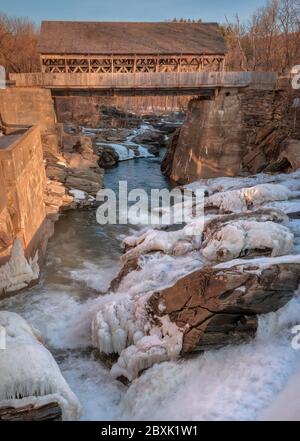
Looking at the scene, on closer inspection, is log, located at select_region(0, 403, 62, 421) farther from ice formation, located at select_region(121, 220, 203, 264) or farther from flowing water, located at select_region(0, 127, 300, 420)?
ice formation, located at select_region(121, 220, 203, 264)

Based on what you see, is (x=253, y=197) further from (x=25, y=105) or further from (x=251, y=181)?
(x=25, y=105)

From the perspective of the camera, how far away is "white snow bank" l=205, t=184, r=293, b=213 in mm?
11625

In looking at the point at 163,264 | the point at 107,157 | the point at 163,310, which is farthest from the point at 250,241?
the point at 107,157

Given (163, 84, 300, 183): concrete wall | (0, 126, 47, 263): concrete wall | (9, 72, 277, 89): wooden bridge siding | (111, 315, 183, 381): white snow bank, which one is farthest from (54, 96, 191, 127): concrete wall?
(111, 315, 183, 381): white snow bank

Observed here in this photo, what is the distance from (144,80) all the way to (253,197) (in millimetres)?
10245

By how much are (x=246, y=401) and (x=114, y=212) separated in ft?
39.2

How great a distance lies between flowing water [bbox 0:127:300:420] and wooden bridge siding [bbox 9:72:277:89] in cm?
1224

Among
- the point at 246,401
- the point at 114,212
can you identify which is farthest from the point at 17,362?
the point at 114,212

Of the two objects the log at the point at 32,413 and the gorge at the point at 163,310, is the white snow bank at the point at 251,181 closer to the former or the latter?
the gorge at the point at 163,310

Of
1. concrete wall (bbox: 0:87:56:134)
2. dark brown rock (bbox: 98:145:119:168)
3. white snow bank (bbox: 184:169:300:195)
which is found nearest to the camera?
white snow bank (bbox: 184:169:300:195)

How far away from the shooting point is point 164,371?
6.03 metres

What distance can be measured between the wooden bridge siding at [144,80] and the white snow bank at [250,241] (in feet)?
42.5

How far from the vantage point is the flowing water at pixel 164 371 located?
196 inches

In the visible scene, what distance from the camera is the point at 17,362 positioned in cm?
530
